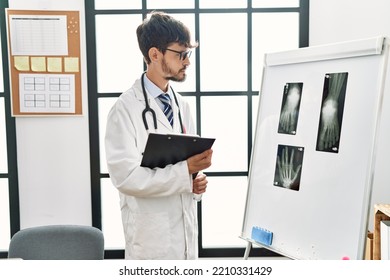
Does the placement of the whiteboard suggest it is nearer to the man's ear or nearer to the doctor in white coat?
the doctor in white coat

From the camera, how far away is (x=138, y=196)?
1251 mm

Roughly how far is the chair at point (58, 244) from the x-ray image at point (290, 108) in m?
0.73

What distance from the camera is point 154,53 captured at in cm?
132

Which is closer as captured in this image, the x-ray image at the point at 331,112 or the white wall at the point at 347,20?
the x-ray image at the point at 331,112

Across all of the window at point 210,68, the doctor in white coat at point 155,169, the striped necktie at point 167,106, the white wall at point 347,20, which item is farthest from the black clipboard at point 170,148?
the white wall at point 347,20

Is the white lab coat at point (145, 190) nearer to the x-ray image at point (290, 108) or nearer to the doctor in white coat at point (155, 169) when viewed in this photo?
the doctor in white coat at point (155, 169)

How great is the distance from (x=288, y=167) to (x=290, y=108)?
0.21 metres

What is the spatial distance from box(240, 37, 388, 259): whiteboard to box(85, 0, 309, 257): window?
546 mm

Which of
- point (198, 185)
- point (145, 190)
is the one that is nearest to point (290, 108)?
point (198, 185)

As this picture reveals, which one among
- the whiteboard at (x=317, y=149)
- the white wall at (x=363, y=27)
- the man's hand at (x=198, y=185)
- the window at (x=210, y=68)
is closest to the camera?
the whiteboard at (x=317, y=149)

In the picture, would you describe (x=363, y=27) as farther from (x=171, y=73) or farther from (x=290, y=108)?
(x=171, y=73)

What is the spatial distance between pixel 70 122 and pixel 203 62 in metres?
0.75

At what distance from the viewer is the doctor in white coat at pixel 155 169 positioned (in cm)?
123
